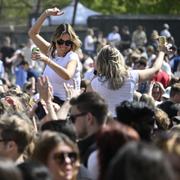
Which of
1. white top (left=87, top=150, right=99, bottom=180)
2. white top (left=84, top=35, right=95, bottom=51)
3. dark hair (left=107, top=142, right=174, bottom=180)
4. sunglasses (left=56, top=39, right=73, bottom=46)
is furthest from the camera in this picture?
white top (left=84, top=35, right=95, bottom=51)

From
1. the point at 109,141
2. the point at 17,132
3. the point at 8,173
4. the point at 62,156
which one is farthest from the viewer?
the point at 17,132

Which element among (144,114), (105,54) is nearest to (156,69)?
(105,54)

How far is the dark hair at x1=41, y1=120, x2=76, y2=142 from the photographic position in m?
5.96

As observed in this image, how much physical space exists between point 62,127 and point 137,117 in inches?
22.4

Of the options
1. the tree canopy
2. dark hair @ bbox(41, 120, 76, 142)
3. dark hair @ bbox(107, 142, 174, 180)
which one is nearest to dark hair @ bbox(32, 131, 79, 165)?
dark hair @ bbox(41, 120, 76, 142)

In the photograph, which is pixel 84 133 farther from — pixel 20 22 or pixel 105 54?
pixel 20 22

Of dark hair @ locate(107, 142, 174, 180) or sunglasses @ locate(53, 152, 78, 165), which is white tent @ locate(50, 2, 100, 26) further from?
dark hair @ locate(107, 142, 174, 180)

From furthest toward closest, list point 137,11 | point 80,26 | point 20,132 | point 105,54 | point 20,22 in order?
point 137,11 < point 20,22 < point 80,26 < point 105,54 < point 20,132

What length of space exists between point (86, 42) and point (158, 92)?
19103 millimetres

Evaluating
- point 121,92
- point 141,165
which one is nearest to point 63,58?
point 121,92

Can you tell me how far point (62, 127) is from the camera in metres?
6.02

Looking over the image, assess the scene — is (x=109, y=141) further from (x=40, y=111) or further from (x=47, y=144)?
(x=40, y=111)

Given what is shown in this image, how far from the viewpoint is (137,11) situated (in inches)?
1718

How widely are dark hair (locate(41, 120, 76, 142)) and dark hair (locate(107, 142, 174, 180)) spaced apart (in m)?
2.15
